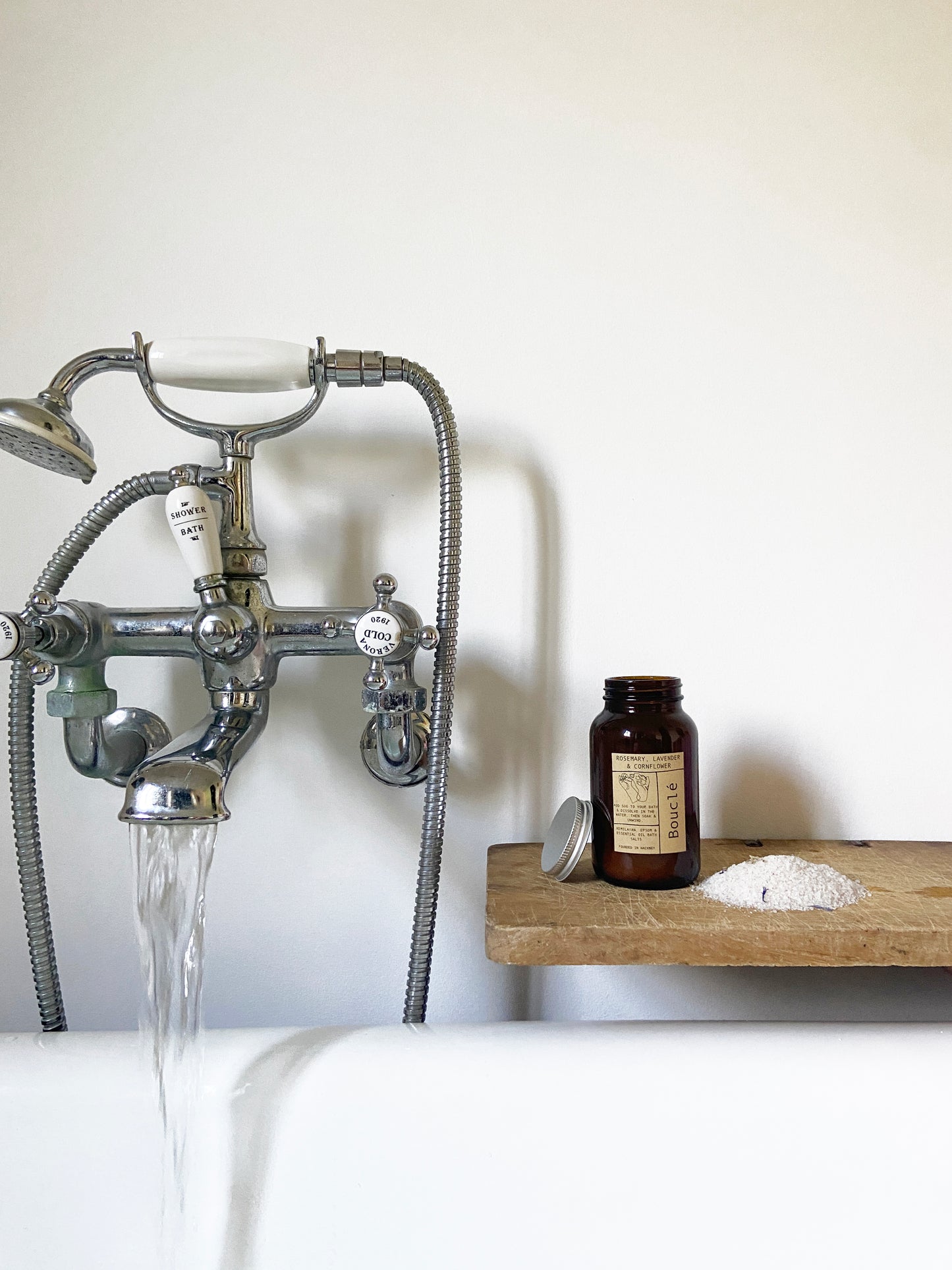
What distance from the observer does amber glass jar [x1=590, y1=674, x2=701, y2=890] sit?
1.94 feet

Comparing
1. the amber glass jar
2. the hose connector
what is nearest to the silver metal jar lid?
the amber glass jar

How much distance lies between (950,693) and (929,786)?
0.28 ft

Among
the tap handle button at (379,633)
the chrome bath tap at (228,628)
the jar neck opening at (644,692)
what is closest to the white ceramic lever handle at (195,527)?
the chrome bath tap at (228,628)

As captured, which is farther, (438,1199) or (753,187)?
(753,187)

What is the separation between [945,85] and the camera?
2.46ft

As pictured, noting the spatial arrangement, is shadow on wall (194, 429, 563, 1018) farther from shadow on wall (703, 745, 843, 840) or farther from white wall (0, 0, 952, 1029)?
shadow on wall (703, 745, 843, 840)

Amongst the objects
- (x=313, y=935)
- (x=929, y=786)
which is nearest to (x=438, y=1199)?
(x=313, y=935)

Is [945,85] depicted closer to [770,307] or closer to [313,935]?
[770,307]

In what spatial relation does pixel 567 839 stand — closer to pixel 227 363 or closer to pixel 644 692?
pixel 644 692

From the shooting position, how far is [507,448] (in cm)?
75

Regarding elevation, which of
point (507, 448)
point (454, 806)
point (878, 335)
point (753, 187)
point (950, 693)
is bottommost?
point (454, 806)

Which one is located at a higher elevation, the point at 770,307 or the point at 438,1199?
the point at 770,307

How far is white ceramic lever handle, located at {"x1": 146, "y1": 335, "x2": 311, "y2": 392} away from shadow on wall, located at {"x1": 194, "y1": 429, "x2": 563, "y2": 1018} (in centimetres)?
14

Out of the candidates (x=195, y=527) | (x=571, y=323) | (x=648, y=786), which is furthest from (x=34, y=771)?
(x=571, y=323)
